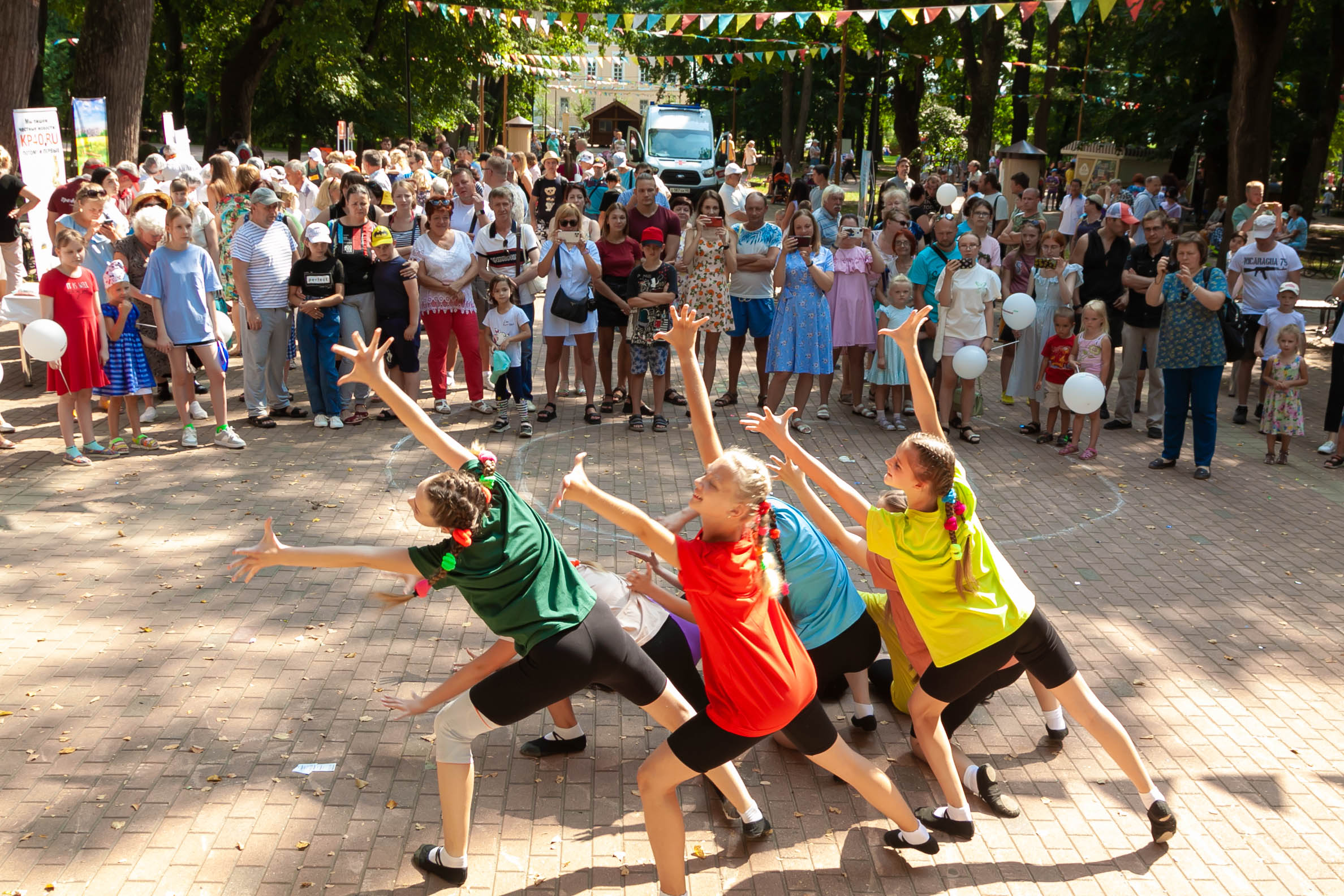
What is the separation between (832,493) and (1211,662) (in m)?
3.00

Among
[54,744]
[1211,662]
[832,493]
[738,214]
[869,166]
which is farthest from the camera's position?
[869,166]

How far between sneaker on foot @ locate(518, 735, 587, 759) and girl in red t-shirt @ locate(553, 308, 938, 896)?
120cm

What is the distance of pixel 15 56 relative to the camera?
48.8ft

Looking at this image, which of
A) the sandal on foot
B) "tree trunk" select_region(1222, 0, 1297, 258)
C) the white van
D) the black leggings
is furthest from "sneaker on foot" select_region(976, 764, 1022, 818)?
the white van

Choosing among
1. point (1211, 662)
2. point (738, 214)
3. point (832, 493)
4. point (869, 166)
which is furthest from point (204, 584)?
point (869, 166)

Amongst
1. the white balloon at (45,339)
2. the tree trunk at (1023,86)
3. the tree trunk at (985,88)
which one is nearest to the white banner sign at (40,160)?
the white balloon at (45,339)

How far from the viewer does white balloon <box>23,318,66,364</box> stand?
795cm

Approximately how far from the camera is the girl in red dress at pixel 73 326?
8.34m

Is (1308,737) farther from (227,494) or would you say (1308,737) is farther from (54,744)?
(227,494)

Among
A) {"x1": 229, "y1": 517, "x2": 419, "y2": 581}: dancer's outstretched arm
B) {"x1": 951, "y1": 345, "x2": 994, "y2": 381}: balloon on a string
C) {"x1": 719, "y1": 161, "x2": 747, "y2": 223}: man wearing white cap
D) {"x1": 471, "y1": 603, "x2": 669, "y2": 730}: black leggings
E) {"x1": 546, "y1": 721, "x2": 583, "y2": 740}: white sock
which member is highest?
{"x1": 719, "y1": 161, "x2": 747, "y2": 223}: man wearing white cap

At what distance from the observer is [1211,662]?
5926 millimetres

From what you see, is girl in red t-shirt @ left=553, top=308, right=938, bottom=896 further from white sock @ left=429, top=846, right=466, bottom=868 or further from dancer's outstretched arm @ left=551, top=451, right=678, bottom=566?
white sock @ left=429, top=846, right=466, bottom=868

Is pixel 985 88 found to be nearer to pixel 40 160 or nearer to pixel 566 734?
pixel 40 160

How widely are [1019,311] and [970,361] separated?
0.99 metres
